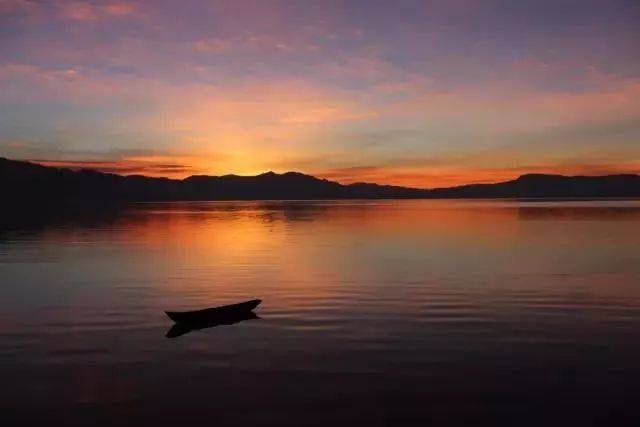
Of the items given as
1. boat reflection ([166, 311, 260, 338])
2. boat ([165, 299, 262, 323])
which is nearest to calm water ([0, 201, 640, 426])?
boat reflection ([166, 311, 260, 338])

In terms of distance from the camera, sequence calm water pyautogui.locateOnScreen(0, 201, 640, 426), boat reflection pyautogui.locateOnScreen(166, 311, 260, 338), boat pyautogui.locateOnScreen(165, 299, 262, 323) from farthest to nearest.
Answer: boat pyautogui.locateOnScreen(165, 299, 262, 323) < boat reflection pyautogui.locateOnScreen(166, 311, 260, 338) < calm water pyautogui.locateOnScreen(0, 201, 640, 426)

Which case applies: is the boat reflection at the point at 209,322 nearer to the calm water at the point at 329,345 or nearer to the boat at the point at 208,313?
the boat at the point at 208,313

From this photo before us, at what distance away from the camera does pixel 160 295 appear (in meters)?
39.4

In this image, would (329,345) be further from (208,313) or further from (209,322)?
(208,313)

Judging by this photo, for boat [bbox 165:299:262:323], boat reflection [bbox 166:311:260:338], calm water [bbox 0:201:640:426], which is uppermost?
boat [bbox 165:299:262:323]

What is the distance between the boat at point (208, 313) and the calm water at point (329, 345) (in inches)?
43.3

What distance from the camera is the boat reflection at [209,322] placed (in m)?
28.1

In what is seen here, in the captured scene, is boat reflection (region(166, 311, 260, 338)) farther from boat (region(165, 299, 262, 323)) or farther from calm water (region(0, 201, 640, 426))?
calm water (region(0, 201, 640, 426))

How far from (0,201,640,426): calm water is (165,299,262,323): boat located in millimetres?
1099

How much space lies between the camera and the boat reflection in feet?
92.2

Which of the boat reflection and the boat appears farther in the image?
the boat

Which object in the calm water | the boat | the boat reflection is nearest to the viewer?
the calm water

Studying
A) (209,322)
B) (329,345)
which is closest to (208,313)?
(209,322)

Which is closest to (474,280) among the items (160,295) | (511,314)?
(511,314)
